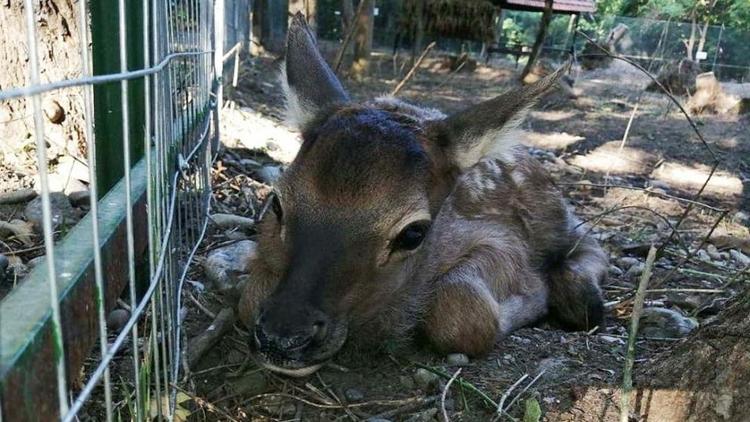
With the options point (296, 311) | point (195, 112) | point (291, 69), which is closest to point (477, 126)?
point (291, 69)

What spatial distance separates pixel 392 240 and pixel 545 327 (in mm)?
1833

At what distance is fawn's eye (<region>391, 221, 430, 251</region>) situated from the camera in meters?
3.30

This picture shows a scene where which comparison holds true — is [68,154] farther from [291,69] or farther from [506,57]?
[506,57]

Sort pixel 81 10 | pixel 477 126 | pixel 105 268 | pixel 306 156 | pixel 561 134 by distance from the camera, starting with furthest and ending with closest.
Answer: pixel 561 134 → pixel 477 126 → pixel 306 156 → pixel 105 268 → pixel 81 10

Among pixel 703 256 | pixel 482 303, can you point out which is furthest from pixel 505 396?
pixel 703 256

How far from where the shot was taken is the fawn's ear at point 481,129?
3.52 m

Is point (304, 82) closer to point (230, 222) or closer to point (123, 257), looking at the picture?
point (230, 222)

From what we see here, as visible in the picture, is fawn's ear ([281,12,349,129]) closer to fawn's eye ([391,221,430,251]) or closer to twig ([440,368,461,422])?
fawn's eye ([391,221,430,251])

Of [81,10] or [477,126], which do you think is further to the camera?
[477,126]

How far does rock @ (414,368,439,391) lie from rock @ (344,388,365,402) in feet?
0.92

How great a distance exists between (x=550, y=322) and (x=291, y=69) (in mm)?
2447

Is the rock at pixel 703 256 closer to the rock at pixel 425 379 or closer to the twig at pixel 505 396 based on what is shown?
the twig at pixel 505 396

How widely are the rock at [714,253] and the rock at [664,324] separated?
178 centimetres

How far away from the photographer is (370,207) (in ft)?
10.3
